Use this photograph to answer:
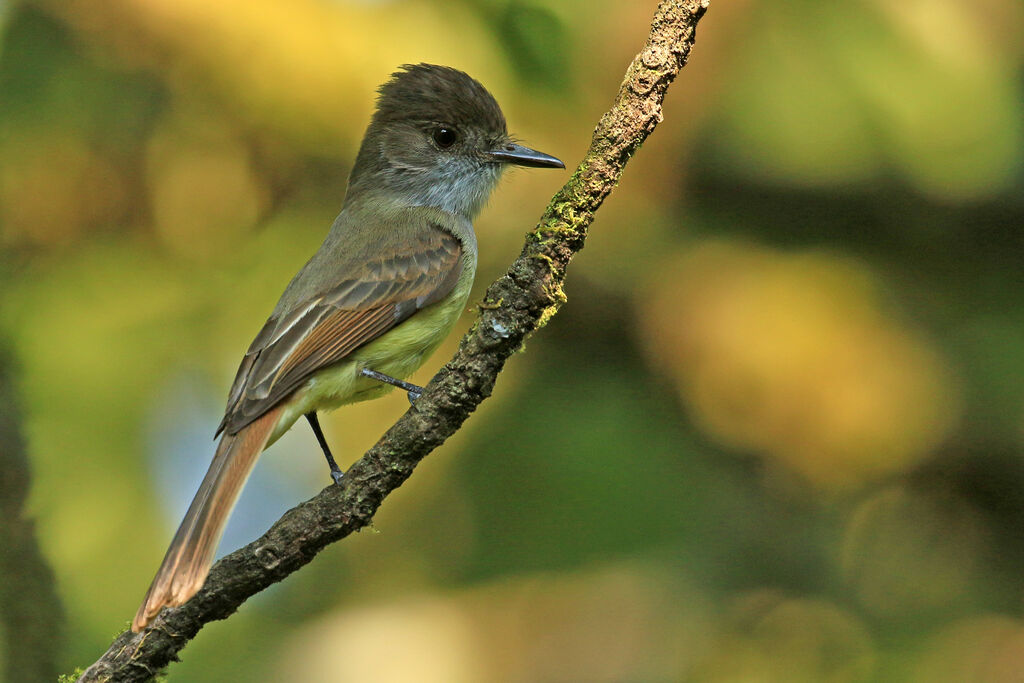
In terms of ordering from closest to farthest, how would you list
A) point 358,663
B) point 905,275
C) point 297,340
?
point 297,340 < point 358,663 < point 905,275

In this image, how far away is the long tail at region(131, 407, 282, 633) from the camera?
243 centimetres

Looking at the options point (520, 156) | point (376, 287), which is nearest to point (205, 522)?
point (376, 287)

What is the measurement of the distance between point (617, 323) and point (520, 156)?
0.85 m

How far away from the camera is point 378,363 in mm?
3719

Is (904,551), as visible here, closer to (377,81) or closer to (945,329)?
(945,329)

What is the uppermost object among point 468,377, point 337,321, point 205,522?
point 337,321

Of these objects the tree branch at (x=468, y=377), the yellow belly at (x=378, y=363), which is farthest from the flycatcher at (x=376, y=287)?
the tree branch at (x=468, y=377)

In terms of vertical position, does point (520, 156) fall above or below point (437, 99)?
below

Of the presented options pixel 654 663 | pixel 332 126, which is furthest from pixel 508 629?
pixel 332 126

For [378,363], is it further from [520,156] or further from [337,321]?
[520,156]

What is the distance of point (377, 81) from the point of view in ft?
14.9

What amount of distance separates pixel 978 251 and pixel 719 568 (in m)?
1.83

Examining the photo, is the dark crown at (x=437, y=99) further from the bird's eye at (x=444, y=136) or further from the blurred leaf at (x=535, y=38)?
the blurred leaf at (x=535, y=38)

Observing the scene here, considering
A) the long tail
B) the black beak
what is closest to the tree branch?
the long tail
